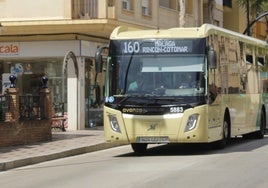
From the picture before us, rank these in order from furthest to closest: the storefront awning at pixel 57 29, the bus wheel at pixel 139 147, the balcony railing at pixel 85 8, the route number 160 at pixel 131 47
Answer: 1. the balcony railing at pixel 85 8
2. the storefront awning at pixel 57 29
3. the bus wheel at pixel 139 147
4. the route number 160 at pixel 131 47

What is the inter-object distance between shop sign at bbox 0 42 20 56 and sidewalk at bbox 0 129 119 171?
18.0ft

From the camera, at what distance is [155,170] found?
1287cm

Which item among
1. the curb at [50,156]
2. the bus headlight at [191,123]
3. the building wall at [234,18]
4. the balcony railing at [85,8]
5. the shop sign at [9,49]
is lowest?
the curb at [50,156]

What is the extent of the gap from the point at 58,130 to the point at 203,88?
36.1 feet

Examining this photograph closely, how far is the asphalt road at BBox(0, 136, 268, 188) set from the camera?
11195 mm

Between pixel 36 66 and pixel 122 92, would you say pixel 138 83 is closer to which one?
pixel 122 92

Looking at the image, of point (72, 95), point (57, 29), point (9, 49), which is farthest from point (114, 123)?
point (9, 49)

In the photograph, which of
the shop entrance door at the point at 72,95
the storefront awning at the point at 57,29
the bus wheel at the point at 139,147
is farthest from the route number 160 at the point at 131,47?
the shop entrance door at the point at 72,95

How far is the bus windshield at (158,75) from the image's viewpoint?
51.3ft

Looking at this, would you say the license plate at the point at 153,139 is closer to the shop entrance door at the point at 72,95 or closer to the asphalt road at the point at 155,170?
the asphalt road at the point at 155,170

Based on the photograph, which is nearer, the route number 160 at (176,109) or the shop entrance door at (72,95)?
the route number 160 at (176,109)

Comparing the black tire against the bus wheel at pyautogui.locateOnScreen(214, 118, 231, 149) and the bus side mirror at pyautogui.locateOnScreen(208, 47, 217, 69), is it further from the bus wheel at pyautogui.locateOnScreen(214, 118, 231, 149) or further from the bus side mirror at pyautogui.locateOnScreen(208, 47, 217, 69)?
the bus side mirror at pyautogui.locateOnScreen(208, 47, 217, 69)

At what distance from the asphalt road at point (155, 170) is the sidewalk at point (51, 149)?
1.01 feet

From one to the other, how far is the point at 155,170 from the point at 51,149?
570 centimetres
